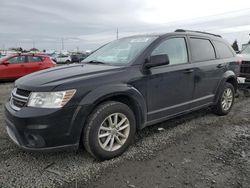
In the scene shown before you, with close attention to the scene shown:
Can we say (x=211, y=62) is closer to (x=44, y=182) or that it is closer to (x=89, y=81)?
(x=89, y=81)

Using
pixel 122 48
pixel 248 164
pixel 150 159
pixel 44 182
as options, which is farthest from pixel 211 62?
pixel 44 182

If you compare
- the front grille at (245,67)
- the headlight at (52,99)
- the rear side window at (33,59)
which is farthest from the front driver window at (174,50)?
the rear side window at (33,59)

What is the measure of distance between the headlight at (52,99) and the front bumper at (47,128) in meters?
0.06

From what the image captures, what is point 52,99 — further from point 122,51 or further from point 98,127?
point 122,51

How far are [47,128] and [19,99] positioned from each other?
0.64 m

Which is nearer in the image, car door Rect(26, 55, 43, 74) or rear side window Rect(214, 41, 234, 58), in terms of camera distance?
rear side window Rect(214, 41, 234, 58)

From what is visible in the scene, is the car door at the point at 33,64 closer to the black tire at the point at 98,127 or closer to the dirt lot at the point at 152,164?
the dirt lot at the point at 152,164

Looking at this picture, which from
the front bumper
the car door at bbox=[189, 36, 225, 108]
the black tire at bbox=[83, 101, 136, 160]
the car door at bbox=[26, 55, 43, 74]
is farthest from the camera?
the car door at bbox=[26, 55, 43, 74]

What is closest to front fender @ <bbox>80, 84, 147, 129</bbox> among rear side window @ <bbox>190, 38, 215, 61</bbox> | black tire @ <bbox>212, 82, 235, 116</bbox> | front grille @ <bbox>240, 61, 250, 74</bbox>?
rear side window @ <bbox>190, 38, 215, 61</bbox>

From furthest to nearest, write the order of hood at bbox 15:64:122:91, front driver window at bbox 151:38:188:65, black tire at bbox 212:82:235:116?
black tire at bbox 212:82:235:116 → front driver window at bbox 151:38:188:65 → hood at bbox 15:64:122:91

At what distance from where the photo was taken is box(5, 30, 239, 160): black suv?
279cm

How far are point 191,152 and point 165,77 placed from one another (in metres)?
1.20

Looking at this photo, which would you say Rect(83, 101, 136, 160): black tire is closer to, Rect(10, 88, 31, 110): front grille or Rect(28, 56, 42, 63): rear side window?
Rect(10, 88, 31, 110): front grille

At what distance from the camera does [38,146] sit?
9.20ft
